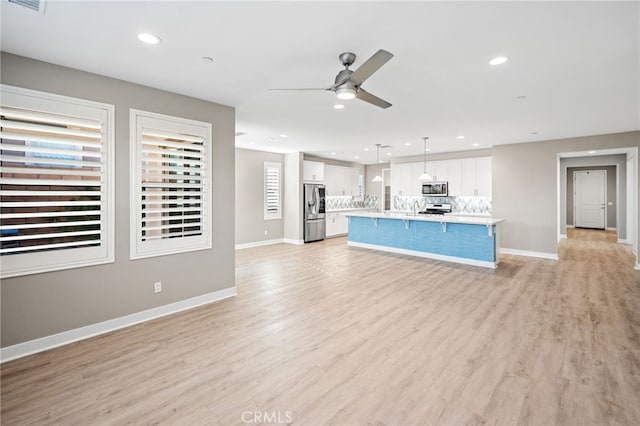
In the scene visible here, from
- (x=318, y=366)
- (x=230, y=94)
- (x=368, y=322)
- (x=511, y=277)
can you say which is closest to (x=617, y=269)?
(x=511, y=277)

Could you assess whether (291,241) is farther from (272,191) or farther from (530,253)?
(530,253)

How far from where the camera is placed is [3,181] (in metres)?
2.55

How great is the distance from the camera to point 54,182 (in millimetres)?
2803

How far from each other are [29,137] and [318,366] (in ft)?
10.8

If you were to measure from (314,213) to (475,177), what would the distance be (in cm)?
463

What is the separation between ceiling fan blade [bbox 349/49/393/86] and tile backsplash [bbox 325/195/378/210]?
298 inches

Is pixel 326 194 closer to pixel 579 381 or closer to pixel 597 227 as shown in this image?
pixel 579 381

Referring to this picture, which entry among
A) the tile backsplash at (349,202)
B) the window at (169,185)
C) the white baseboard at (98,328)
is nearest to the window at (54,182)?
the window at (169,185)

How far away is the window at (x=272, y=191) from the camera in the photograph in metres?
8.45

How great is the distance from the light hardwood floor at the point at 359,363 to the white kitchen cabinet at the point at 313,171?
4858 millimetres

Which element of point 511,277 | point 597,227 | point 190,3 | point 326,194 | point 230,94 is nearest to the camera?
point 190,3

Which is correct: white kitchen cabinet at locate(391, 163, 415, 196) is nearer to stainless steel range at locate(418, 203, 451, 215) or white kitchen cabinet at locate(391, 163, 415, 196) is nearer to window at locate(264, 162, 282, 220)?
stainless steel range at locate(418, 203, 451, 215)

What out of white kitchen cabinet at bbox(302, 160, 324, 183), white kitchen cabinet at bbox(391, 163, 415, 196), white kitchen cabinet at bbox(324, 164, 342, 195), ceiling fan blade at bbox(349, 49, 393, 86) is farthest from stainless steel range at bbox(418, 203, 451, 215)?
ceiling fan blade at bbox(349, 49, 393, 86)

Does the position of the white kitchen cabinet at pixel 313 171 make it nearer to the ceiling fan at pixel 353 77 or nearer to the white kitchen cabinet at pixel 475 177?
the white kitchen cabinet at pixel 475 177
